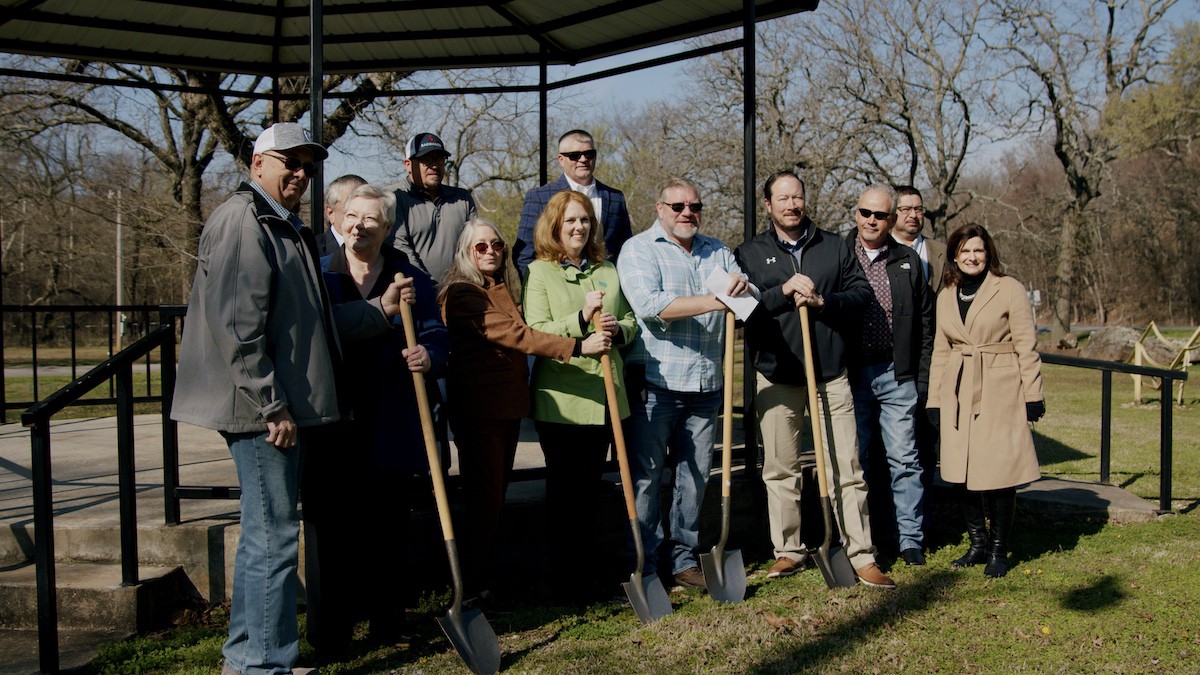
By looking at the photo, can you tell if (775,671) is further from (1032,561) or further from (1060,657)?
(1032,561)

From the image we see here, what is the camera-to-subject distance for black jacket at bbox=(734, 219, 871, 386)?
16.0ft

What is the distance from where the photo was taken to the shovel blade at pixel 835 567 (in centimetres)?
476

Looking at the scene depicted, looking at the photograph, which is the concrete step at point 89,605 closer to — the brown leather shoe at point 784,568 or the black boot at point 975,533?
the brown leather shoe at point 784,568

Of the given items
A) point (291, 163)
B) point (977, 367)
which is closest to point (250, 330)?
point (291, 163)

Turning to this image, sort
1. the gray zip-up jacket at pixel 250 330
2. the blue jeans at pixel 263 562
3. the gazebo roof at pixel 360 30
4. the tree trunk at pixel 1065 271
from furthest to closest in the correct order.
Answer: the tree trunk at pixel 1065 271 → the gazebo roof at pixel 360 30 → the blue jeans at pixel 263 562 → the gray zip-up jacket at pixel 250 330

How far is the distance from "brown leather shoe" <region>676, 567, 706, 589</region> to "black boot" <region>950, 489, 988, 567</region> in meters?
1.47

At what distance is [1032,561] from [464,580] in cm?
319

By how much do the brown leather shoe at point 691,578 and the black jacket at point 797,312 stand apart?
1022 millimetres

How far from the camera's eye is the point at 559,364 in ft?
14.5

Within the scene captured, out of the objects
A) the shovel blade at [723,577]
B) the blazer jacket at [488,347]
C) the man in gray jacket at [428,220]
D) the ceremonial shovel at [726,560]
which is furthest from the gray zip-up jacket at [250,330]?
the shovel blade at [723,577]

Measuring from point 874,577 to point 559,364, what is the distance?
6.24ft

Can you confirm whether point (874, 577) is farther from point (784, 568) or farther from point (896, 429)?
point (896, 429)

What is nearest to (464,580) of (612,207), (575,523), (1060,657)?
(575,523)

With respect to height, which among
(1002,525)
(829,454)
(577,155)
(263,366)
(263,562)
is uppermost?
(577,155)
